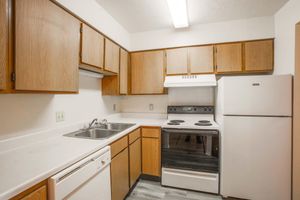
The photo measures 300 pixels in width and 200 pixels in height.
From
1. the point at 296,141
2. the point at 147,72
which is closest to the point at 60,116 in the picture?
the point at 147,72

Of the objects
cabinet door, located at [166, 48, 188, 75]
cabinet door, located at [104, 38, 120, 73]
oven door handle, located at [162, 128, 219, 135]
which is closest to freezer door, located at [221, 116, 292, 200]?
oven door handle, located at [162, 128, 219, 135]

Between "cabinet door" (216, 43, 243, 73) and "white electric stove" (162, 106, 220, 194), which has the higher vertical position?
"cabinet door" (216, 43, 243, 73)

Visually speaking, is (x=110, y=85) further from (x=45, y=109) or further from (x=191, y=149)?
(x=191, y=149)

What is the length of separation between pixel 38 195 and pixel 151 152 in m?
1.58

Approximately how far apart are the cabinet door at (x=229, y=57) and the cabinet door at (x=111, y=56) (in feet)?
5.15

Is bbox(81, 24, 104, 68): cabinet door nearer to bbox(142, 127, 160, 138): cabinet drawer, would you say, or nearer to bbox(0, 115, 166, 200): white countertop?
bbox(0, 115, 166, 200): white countertop

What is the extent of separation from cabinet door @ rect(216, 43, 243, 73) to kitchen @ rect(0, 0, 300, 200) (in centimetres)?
1

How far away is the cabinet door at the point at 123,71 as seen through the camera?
2.40 meters

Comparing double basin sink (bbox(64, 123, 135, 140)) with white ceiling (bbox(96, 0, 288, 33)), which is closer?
double basin sink (bbox(64, 123, 135, 140))

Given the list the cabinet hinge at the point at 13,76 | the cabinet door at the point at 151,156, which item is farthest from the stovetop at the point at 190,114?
the cabinet hinge at the point at 13,76

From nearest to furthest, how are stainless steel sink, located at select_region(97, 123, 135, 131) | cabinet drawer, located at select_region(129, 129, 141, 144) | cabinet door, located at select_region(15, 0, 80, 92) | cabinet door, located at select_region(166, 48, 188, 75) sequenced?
cabinet door, located at select_region(15, 0, 80, 92) < cabinet drawer, located at select_region(129, 129, 141, 144) < stainless steel sink, located at select_region(97, 123, 135, 131) < cabinet door, located at select_region(166, 48, 188, 75)

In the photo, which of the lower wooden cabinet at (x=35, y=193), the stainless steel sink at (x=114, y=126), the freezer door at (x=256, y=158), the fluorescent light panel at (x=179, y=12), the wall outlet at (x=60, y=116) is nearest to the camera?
the lower wooden cabinet at (x=35, y=193)

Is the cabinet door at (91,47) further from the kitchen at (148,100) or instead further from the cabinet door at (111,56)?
the cabinet door at (111,56)

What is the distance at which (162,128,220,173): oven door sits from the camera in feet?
6.43
